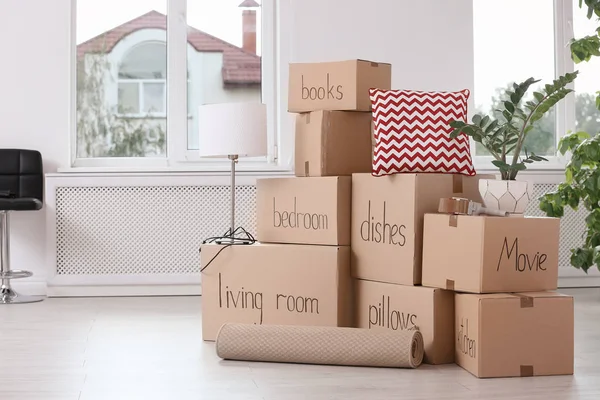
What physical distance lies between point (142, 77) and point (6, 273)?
1369 millimetres

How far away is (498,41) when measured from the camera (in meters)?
5.19

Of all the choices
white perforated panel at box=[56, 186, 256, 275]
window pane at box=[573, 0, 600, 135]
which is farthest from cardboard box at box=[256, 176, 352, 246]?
window pane at box=[573, 0, 600, 135]

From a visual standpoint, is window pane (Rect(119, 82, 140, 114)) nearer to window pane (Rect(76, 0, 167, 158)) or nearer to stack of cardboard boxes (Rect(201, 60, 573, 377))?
window pane (Rect(76, 0, 167, 158))

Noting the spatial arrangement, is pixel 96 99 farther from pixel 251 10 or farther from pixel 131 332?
pixel 131 332

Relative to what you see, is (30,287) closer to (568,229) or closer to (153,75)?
(153,75)

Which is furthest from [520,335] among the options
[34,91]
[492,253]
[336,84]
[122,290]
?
[34,91]

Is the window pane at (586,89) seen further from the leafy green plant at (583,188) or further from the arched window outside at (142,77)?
the arched window outside at (142,77)

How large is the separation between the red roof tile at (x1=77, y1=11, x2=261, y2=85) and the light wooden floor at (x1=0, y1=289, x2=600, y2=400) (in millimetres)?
1934

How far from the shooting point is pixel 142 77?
4.91 metres

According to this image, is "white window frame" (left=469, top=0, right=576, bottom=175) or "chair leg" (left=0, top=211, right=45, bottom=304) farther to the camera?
"white window frame" (left=469, top=0, right=576, bottom=175)

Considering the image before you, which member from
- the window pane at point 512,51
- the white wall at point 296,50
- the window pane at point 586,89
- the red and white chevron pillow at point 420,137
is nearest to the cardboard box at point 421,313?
the red and white chevron pillow at point 420,137

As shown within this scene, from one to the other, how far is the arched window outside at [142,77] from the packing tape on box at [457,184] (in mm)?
2489

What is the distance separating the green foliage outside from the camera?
16.0 ft

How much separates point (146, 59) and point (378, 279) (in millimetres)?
2523
